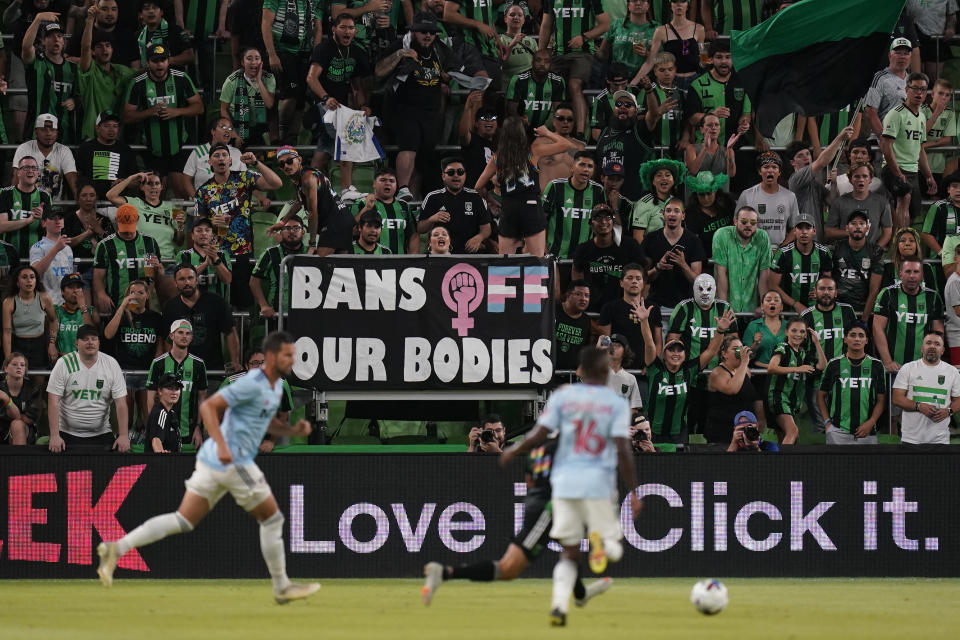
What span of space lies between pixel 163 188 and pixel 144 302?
2.91m

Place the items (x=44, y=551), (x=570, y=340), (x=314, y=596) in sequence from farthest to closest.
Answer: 1. (x=570, y=340)
2. (x=44, y=551)
3. (x=314, y=596)

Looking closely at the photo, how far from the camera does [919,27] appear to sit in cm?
2108

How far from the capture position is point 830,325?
17.3 meters

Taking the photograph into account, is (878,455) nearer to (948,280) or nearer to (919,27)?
(948,280)

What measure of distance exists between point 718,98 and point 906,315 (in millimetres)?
4202

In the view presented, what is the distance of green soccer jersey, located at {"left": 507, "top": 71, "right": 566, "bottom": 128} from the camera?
65.3ft

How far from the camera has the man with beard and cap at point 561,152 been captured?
61.5ft

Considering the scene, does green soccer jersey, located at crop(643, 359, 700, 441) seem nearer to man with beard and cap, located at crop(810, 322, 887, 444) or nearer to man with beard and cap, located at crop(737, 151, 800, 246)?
man with beard and cap, located at crop(810, 322, 887, 444)

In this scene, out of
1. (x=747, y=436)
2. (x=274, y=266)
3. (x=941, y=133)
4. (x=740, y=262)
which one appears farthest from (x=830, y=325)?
(x=274, y=266)

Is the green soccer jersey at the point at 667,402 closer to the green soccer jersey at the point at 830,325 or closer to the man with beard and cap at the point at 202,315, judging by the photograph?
the green soccer jersey at the point at 830,325

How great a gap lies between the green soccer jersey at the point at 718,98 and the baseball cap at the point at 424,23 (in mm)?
3603

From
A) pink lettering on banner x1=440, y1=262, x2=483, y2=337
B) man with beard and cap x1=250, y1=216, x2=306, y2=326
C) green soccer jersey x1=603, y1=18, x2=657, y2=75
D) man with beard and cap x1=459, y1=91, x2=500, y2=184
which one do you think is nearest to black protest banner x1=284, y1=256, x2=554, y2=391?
pink lettering on banner x1=440, y1=262, x2=483, y2=337

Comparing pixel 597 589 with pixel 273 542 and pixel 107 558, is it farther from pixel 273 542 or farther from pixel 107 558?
pixel 107 558

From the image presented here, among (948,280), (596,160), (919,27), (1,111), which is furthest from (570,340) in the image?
(1,111)
